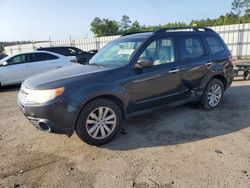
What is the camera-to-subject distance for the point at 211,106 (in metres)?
5.62

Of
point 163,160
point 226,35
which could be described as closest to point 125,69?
point 163,160

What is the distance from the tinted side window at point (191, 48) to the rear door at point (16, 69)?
6948 mm

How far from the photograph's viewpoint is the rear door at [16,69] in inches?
376

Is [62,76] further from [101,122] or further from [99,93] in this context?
[101,122]

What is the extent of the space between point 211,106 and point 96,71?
2.97 meters

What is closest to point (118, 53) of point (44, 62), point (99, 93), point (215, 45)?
point (99, 93)

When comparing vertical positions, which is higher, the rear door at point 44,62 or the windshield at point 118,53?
the windshield at point 118,53

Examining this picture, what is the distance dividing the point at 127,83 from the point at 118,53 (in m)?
0.80

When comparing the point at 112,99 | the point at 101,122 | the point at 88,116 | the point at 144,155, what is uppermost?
the point at 112,99

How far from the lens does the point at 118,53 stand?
4.66 metres

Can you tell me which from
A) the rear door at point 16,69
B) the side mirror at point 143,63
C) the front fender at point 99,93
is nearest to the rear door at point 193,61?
the side mirror at point 143,63

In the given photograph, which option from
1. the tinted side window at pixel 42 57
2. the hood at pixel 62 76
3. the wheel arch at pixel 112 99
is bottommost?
the wheel arch at pixel 112 99

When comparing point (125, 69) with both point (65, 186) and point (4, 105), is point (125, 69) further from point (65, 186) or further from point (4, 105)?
point (4, 105)

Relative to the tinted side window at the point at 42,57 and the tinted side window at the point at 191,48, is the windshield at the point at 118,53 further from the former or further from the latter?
A: the tinted side window at the point at 42,57
